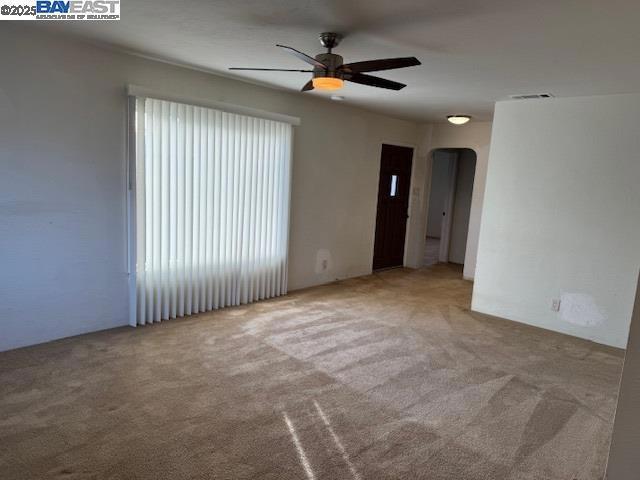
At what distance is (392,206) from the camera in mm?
7180

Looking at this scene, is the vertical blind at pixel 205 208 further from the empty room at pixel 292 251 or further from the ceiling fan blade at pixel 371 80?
the ceiling fan blade at pixel 371 80

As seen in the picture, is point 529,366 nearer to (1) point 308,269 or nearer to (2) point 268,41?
(1) point 308,269

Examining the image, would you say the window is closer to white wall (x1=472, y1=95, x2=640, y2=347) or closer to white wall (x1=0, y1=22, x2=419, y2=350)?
white wall (x1=472, y1=95, x2=640, y2=347)

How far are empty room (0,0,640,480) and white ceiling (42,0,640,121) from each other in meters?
0.03

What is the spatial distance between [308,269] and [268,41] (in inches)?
129

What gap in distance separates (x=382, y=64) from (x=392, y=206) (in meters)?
4.60

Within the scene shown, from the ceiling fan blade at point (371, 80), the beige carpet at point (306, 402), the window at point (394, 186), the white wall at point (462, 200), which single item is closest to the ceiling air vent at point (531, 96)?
the ceiling fan blade at point (371, 80)

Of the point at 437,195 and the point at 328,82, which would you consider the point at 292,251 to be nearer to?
the point at 328,82

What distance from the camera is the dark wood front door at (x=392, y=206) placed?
22.7 feet

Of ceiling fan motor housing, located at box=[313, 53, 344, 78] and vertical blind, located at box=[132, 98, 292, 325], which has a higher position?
ceiling fan motor housing, located at box=[313, 53, 344, 78]

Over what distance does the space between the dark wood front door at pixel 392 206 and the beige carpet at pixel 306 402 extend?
2.78 metres

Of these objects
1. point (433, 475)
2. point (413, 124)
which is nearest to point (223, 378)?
point (433, 475)

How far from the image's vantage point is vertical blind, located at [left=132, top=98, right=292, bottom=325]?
393cm

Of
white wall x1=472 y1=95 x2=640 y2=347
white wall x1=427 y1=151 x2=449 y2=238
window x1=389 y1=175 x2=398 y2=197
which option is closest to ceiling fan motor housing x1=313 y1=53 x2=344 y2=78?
white wall x1=472 y1=95 x2=640 y2=347
